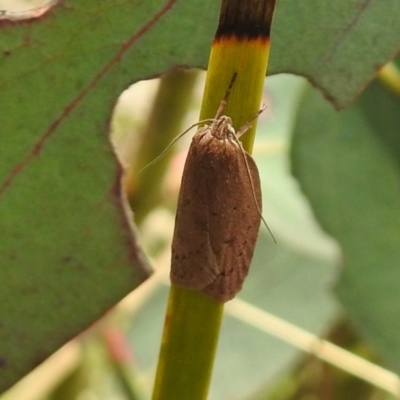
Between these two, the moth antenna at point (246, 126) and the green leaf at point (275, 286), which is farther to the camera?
the green leaf at point (275, 286)

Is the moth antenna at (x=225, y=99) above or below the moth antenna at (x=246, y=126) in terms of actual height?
above

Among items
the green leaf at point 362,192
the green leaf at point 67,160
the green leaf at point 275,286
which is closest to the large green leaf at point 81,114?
the green leaf at point 67,160

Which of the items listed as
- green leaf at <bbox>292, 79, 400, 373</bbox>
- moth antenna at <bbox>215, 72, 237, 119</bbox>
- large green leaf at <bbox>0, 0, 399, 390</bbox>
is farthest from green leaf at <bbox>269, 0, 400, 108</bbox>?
green leaf at <bbox>292, 79, 400, 373</bbox>

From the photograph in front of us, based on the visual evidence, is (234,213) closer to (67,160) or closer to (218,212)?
(218,212)

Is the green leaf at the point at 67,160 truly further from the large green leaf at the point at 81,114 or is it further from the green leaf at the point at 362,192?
the green leaf at the point at 362,192

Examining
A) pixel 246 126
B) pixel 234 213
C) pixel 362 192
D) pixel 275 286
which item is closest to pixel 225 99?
pixel 246 126

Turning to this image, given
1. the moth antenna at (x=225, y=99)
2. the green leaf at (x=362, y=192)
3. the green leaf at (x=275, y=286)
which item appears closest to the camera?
the moth antenna at (x=225, y=99)
